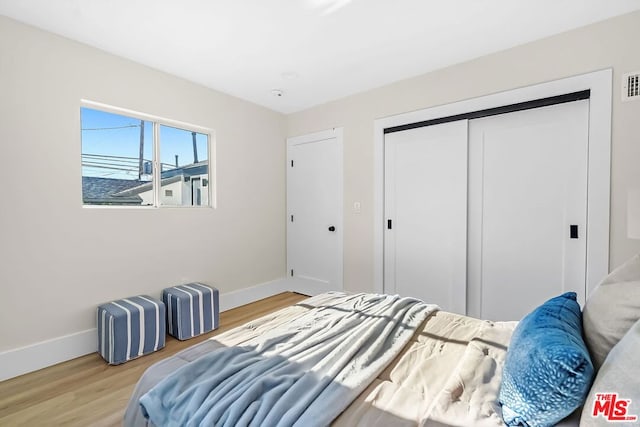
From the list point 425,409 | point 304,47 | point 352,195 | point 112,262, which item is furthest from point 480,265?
point 112,262

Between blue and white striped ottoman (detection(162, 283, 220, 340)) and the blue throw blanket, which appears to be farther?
blue and white striped ottoman (detection(162, 283, 220, 340))

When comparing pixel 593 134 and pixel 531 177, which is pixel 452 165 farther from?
pixel 593 134

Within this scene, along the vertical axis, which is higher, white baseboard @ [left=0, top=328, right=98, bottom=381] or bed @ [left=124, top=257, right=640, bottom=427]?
bed @ [left=124, top=257, right=640, bottom=427]

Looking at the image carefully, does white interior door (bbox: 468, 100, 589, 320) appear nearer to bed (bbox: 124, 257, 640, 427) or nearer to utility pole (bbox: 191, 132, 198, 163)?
bed (bbox: 124, 257, 640, 427)

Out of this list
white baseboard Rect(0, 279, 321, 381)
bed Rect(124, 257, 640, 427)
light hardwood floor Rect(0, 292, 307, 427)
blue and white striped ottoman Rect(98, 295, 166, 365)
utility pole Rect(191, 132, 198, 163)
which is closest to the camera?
bed Rect(124, 257, 640, 427)

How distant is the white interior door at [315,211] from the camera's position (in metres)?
3.72

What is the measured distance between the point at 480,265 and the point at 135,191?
337 centimetres

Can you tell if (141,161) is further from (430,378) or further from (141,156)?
(430,378)

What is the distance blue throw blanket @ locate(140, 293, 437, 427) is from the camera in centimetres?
95

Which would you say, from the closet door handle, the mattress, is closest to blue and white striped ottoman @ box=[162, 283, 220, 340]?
the mattress

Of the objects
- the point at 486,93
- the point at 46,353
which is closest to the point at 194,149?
the point at 46,353

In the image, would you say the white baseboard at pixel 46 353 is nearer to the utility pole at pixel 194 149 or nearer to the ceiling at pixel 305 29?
the utility pole at pixel 194 149

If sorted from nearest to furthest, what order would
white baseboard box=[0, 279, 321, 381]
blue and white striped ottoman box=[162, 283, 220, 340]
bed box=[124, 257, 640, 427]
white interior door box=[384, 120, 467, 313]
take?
1. bed box=[124, 257, 640, 427]
2. white baseboard box=[0, 279, 321, 381]
3. blue and white striped ottoman box=[162, 283, 220, 340]
4. white interior door box=[384, 120, 467, 313]

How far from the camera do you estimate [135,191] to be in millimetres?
2852
